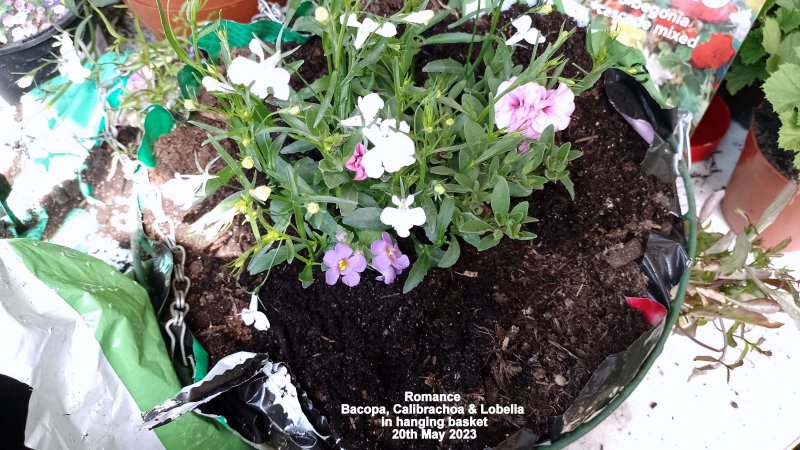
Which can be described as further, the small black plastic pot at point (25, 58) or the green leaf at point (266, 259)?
the small black plastic pot at point (25, 58)

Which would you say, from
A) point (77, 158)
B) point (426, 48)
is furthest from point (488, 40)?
point (77, 158)

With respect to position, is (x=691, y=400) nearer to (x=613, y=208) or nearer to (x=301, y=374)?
(x=613, y=208)

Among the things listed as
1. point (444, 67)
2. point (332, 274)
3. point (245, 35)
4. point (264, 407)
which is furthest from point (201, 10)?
point (264, 407)

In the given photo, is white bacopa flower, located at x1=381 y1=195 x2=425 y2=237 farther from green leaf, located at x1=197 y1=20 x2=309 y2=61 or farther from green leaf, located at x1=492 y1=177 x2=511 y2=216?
green leaf, located at x1=197 y1=20 x2=309 y2=61

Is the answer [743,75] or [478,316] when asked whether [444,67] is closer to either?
[478,316]

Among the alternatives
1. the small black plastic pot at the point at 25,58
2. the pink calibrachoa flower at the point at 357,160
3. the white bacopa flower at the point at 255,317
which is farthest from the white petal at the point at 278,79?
the small black plastic pot at the point at 25,58

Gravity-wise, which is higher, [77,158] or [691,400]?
[77,158]

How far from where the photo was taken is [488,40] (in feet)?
3.08

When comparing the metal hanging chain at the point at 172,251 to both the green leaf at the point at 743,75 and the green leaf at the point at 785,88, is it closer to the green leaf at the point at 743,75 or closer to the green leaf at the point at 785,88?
the green leaf at the point at 785,88

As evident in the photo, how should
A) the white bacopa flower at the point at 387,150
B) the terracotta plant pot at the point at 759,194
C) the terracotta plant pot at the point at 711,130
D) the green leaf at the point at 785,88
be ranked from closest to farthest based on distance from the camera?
the white bacopa flower at the point at 387,150
the green leaf at the point at 785,88
the terracotta plant pot at the point at 759,194
the terracotta plant pot at the point at 711,130

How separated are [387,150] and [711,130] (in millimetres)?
1012

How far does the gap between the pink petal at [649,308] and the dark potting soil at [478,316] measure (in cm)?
1

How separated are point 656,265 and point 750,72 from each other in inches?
22.5

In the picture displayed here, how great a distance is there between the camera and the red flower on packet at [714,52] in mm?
1127
